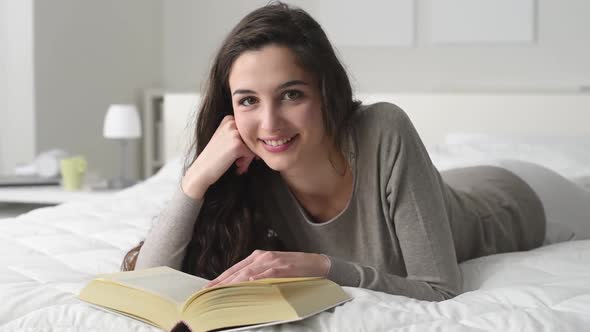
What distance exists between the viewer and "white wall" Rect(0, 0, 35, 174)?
3.95 m

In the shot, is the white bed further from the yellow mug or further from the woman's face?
the yellow mug

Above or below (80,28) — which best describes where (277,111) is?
below

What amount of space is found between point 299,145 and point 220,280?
301 millimetres

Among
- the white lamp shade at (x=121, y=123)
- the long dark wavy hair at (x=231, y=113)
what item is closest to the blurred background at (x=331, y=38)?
the white lamp shade at (x=121, y=123)

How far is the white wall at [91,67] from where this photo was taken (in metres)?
4.06

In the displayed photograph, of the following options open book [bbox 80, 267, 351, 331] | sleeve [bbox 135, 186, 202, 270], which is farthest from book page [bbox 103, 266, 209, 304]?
sleeve [bbox 135, 186, 202, 270]

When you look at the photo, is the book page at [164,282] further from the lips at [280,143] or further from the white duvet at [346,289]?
the lips at [280,143]

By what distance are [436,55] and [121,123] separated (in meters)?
1.58

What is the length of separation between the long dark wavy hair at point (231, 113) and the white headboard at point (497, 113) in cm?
187

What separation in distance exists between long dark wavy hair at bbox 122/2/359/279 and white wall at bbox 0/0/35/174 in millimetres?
2538

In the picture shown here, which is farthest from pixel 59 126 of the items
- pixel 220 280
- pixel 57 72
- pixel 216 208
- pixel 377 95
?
pixel 220 280

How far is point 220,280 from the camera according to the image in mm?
1241

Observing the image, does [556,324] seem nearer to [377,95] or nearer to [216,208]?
[216,208]

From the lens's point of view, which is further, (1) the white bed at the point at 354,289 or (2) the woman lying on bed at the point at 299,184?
(2) the woman lying on bed at the point at 299,184
